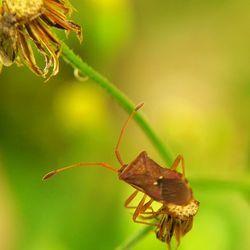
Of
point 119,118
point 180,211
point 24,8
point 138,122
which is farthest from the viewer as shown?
point 119,118

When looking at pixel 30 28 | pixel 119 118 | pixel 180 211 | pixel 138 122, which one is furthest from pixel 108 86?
pixel 119 118

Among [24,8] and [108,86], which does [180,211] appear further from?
[24,8]

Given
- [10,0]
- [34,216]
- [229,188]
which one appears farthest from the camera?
[34,216]

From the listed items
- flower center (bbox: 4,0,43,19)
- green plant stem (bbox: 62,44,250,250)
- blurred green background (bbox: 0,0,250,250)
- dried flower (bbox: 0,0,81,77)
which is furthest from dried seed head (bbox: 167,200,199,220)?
blurred green background (bbox: 0,0,250,250)

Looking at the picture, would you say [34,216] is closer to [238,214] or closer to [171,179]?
[238,214]

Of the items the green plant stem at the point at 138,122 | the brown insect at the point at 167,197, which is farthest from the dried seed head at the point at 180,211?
the green plant stem at the point at 138,122

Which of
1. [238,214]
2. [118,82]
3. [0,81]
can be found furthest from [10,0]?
[118,82]
